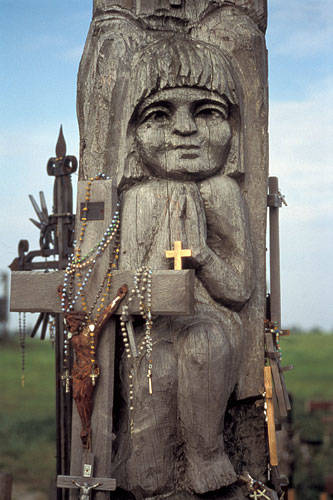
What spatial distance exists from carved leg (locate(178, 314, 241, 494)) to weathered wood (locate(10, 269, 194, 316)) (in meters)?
0.33

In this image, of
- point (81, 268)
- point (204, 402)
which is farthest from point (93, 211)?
point (204, 402)

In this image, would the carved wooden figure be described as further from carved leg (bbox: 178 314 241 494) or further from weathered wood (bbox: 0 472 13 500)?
weathered wood (bbox: 0 472 13 500)

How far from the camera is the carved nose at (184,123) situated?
12.8ft

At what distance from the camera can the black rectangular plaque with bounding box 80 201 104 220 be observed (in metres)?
3.72

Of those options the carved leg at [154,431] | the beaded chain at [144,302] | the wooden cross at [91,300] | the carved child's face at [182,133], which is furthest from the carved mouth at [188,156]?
the carved leg at [154,431]

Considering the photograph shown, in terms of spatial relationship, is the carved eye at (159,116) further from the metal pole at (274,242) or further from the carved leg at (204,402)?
the carved leg at (204,402)

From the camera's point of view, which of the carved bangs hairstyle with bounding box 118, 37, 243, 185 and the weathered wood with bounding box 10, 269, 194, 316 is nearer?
the weathered wood with bounding box 10, 269, 194, 316

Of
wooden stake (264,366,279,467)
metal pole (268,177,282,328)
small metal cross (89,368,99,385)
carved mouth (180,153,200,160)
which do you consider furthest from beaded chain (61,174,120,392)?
metal pole (268,177,282,328)

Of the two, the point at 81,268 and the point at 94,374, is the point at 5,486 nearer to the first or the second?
the point at 94,374

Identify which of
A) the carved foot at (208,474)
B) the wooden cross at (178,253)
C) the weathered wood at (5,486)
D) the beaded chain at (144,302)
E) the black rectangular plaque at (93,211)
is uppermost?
the black rectangular plaque at (93,211)

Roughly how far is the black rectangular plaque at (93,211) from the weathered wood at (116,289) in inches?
14.4

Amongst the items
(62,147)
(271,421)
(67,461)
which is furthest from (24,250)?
(271,421)

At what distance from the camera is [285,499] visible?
460 centimetres

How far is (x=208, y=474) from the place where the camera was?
3672mm
